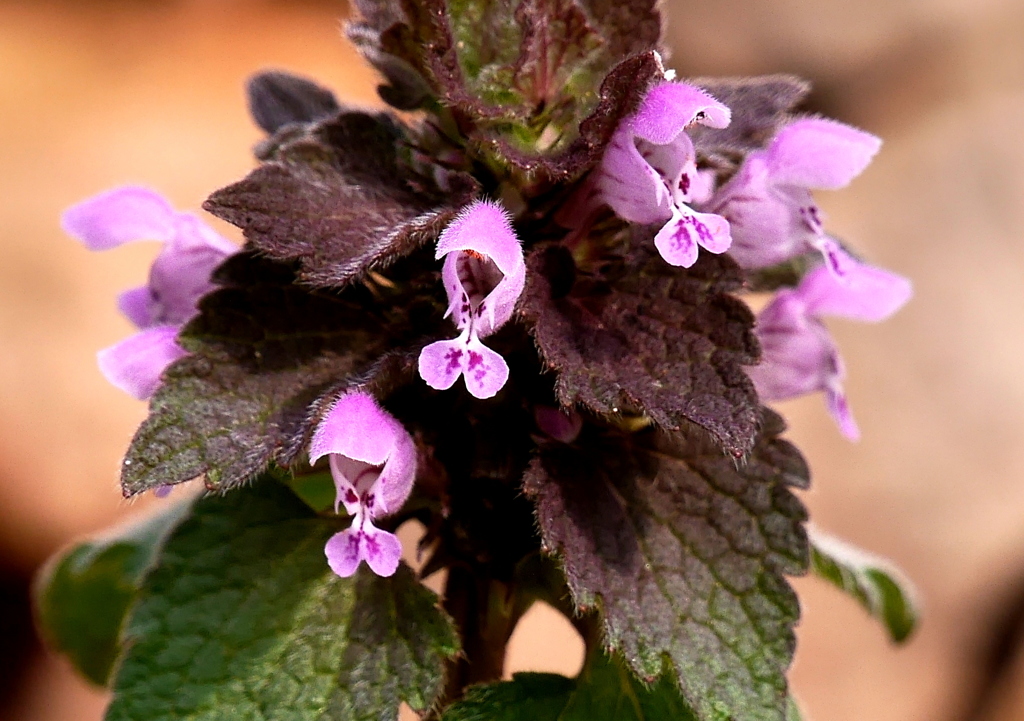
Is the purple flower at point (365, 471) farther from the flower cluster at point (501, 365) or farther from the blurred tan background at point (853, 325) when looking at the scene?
the blurred tan background at point (853, 325)

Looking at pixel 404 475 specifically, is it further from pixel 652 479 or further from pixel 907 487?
pixel 907 487

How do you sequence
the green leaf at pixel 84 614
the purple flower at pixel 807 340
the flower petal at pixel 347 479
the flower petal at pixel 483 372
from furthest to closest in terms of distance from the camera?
the green leaf at pixel 84 614 → the purple flower at pixel 807 340 → the flower petal at pixel 347 479 → the flower petal at pixel 483 372

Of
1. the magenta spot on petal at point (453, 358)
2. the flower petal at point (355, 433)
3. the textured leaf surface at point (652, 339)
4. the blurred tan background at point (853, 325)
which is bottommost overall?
the blurred tan background at point (853, 325)

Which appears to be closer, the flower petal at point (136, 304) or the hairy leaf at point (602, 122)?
the hairy leaf at point (602, 122)

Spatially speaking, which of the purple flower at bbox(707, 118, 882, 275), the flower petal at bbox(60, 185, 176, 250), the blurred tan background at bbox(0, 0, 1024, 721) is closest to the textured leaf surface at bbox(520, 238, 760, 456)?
the purple flower at bbox(707, 118, 882, 275)

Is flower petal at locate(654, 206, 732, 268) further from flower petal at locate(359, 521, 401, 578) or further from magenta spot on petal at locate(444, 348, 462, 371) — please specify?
flower petal at locate(359, 521, 401, 578)

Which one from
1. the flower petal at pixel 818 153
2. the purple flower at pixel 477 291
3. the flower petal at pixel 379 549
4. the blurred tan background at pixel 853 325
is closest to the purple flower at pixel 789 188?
the flower petal at pixel 818 153

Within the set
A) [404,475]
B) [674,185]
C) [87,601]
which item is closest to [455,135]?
[674,185]

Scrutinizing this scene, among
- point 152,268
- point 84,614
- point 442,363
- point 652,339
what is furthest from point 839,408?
point 84,614
